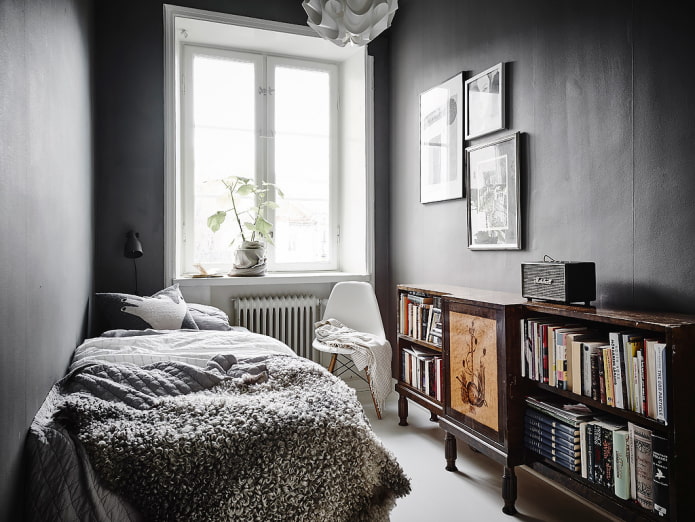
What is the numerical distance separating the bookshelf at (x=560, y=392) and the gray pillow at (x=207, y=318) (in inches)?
50.0

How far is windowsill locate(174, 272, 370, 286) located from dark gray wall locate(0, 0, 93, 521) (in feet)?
3.75

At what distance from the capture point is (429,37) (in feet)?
11.4

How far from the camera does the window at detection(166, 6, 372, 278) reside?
383cm

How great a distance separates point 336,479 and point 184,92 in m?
3.32

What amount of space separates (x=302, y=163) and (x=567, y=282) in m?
2.73

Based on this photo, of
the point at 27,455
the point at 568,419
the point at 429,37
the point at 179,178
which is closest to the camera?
the point at 27,455

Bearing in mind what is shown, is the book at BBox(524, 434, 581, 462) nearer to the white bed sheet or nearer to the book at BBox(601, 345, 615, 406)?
the book at BBox(601, 345, 615, 406)

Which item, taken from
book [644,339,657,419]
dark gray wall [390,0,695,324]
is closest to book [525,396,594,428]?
book [644,339,657,419]

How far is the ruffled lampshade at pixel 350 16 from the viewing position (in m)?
1.81

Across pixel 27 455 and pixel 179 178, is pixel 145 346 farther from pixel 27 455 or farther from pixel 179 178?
pixel 179 178

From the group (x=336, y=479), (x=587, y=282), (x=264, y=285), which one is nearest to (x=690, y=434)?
(x=587, y=282)

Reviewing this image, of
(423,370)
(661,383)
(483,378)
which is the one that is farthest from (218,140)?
(661,383)

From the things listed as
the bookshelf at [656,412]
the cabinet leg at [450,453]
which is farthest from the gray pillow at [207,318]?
the bookshelf at [656,412]

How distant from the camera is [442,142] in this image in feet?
10.7
